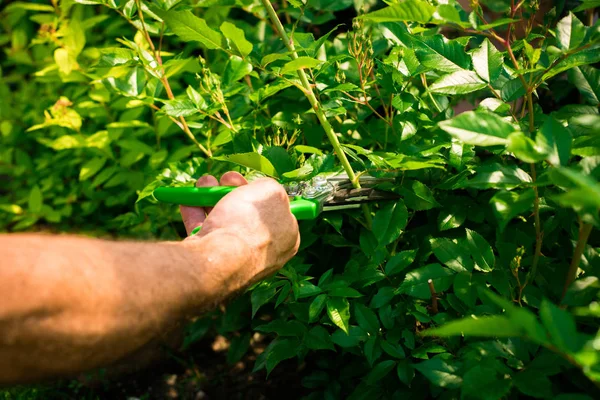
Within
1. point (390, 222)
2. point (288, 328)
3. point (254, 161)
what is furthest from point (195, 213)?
point (390, 222)

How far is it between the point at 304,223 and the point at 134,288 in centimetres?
74

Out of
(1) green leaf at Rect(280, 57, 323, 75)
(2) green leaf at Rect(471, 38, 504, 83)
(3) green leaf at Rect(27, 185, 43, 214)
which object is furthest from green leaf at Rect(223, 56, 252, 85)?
(3) green leaf at Rect(27, 185, 43, 214)

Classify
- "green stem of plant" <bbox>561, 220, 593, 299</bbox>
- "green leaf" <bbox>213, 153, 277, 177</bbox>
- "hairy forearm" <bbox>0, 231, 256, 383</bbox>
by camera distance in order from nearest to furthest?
"hairy forearm" <bbox>0, 231, 256, 383</bbox>
"green stem of plant" <bbox>561, 220, 593, 299</bbox>
"green leaf" <bbox>213, 153, 277, 177</bbox>

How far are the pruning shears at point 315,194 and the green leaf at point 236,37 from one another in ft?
1.02

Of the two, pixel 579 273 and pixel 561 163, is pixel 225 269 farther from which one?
pixel 579 273

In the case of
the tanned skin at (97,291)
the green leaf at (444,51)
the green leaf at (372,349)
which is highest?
the green leaf at (444,51)

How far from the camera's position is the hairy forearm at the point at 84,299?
81 cm

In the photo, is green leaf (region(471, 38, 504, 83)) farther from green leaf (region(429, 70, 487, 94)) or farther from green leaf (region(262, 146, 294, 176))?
green leaf (region(262, 146, 294, 176))

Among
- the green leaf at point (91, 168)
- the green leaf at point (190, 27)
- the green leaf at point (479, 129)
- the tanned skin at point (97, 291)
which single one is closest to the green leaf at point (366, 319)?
the tanned skin at point (97, 291)

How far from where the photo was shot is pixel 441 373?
112 cm

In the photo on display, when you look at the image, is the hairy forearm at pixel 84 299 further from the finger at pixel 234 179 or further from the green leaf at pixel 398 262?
the green leaf at pixel 398 262

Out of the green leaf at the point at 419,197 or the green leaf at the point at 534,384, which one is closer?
the green leaf at the point at 534,384

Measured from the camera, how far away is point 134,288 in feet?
3.01

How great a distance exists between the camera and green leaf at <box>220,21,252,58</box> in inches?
46.8
